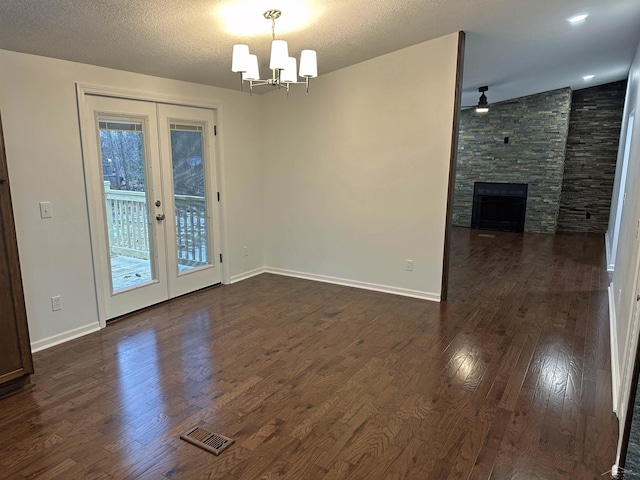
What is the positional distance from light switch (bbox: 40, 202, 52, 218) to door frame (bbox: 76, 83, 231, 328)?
31 cm

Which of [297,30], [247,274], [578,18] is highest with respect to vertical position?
[578,18]

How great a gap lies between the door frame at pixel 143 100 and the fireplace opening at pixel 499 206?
586cm

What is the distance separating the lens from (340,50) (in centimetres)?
395

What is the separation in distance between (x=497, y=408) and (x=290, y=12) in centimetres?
297

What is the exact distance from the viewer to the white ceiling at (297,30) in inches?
103

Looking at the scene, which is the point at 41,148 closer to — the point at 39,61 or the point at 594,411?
the point at 39,61

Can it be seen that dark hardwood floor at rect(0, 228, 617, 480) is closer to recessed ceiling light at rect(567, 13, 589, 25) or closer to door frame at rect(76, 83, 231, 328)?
door frame at rect(76, 83, 231, 328)

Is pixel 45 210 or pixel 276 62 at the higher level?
pixel 276 62

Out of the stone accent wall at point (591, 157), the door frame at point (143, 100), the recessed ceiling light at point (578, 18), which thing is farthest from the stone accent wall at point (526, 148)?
the door frame at point (143, 100)

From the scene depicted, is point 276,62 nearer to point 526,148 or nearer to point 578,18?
point 578,18

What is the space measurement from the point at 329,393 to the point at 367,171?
265 cm

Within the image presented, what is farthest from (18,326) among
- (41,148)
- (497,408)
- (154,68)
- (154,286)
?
(497,408)

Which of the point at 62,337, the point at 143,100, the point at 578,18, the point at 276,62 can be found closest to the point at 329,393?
the point at 276,62

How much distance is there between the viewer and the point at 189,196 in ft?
14.6
